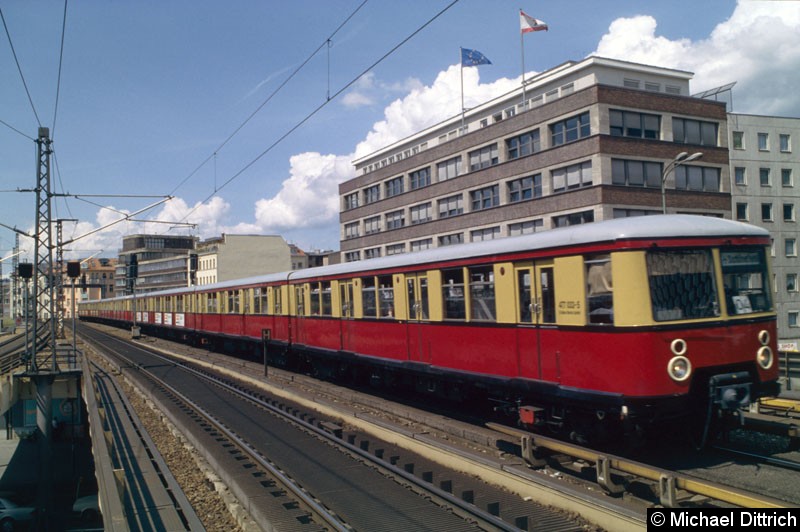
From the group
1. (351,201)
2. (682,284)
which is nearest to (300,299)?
(682,284)

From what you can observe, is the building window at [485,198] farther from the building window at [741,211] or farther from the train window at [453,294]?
the train window at [453,294]

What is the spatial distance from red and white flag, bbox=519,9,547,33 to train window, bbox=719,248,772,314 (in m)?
31.7

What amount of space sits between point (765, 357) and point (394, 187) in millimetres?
48142

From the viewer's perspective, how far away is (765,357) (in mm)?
8438

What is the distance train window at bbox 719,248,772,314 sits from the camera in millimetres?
8336

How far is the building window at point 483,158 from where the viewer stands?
43.0 m

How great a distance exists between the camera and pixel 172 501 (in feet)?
27.9

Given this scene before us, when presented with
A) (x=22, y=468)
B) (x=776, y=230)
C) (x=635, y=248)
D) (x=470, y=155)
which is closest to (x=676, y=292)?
(x=635, y=248)

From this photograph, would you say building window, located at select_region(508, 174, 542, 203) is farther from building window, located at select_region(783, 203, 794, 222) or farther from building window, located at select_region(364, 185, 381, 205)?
building window, located at select_region(783, 203, 794, 222)

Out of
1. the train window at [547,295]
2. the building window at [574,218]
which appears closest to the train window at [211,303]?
the building window at [574,218]

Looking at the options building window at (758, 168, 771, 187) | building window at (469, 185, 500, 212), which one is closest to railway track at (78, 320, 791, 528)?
building window at (469, 185, 500, 212)

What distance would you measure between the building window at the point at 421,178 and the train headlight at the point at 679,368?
43034 millimetres

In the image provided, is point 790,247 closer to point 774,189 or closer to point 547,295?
point 774,189

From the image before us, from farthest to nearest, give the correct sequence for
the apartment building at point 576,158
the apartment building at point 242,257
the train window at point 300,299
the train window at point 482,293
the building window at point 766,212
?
the apartment building at point 242,257 → the building window at point 766,212 → the apartment building at point 576,158 → the train window at point 300,299 → the train window at point 482,293
